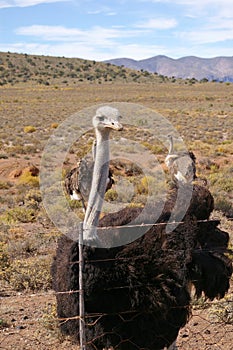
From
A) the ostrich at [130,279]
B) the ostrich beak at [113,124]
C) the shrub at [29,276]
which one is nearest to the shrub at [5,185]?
the shrub at [29,276]

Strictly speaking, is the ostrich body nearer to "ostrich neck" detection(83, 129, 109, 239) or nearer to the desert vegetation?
"ostrich neck" detection(83, 129, 109, 239)

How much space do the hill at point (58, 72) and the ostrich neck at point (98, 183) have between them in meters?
67.3

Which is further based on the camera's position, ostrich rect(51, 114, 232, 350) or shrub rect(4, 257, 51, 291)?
shrub rect(4, 257, 51, 291)


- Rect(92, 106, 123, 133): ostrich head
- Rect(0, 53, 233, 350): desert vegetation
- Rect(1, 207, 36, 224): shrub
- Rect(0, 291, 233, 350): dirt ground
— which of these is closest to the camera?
Rect(92, 106, 123, 133): ostrich head

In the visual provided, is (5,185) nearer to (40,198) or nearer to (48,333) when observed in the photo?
(40,198)

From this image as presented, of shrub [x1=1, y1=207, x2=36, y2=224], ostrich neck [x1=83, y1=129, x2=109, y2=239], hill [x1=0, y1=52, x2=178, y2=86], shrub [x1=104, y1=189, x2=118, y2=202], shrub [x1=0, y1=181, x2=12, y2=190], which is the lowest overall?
shrub [x1=0, y1=181, x2=12, y2=190]

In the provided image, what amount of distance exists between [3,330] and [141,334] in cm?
176

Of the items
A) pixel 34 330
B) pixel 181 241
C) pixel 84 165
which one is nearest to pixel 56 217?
pixel 84 165

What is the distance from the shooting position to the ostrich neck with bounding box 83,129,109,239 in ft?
13.2

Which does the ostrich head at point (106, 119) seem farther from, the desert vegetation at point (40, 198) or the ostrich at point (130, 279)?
the desert vegetation at point (40, 198)

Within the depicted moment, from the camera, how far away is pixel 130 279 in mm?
3863

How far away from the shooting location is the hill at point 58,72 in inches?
2907

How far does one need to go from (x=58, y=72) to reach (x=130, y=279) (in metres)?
77.9

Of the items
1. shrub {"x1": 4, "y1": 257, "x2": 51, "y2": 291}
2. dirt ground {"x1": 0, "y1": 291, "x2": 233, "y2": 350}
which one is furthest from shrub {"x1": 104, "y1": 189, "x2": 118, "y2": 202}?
dirt ground {"x1": 0, "y1": 291, "x2": 233, "y2": 350}
